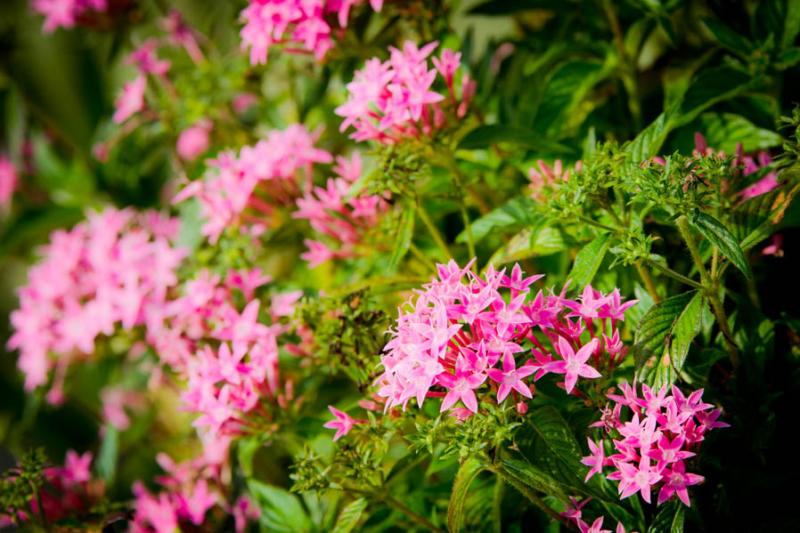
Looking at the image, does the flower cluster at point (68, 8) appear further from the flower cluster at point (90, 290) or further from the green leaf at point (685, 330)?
the green leaf at point (685, 330)

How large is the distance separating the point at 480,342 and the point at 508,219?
0.29 meters

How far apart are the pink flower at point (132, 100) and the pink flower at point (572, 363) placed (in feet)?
3.50

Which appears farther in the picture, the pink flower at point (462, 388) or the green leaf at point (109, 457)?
the green leaf at point (109, 457)

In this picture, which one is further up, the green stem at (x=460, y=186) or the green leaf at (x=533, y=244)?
the green stem at (x=460, y=186)

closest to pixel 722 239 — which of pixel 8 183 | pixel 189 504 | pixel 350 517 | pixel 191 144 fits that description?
pixel 350 517

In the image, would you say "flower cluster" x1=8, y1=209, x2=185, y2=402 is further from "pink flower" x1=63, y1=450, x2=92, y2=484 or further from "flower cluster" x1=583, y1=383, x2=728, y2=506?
"flower cluster" x1=583, y1=383, x2=728, y2=506

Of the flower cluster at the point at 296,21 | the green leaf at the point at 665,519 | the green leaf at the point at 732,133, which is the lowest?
the green leaf at the point at 665,519

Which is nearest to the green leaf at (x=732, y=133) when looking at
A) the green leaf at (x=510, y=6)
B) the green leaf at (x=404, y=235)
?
the green leaf at (x=510, y=6)

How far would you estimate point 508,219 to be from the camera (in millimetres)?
980

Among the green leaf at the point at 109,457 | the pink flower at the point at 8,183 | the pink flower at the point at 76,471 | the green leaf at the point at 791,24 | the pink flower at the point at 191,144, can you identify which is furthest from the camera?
the pink flower at the point at 8,183

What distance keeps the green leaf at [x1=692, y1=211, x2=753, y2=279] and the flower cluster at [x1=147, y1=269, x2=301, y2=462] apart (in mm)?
558

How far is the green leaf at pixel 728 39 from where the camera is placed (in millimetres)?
1044

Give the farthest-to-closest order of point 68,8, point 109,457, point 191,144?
point 191,144
point 68,8
point 109,457

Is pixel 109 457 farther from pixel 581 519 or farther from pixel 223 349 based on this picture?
pixel 581 519
